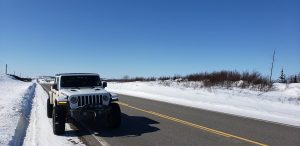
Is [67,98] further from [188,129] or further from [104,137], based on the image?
[188,129]

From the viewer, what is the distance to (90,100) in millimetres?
10156

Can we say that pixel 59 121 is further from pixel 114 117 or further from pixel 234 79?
pixel 234 79

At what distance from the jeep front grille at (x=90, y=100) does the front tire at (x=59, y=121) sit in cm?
63

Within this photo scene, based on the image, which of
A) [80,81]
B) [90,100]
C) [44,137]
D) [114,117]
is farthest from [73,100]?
[80,81]

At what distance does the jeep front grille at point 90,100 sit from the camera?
395 inches

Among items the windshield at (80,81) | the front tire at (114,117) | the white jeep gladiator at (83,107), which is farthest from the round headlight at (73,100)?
the windshield at (80,81)

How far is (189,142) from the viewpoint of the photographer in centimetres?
862

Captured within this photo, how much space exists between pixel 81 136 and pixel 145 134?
6.40 ft

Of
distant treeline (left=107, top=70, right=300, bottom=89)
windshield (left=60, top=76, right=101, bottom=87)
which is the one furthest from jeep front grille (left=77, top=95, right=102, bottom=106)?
distant treeline (left=107, top=70, right=300, bottom=89)

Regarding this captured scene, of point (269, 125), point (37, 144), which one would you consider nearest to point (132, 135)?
point (37, 144)

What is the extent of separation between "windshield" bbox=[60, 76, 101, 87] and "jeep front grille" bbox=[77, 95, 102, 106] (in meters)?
1.91

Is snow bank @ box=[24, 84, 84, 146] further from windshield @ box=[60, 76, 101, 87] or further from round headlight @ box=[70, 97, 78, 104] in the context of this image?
windshield @ box=[60, 76, 101, 87]

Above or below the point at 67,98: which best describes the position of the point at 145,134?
below

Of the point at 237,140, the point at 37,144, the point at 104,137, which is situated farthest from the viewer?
the point at 104,137
